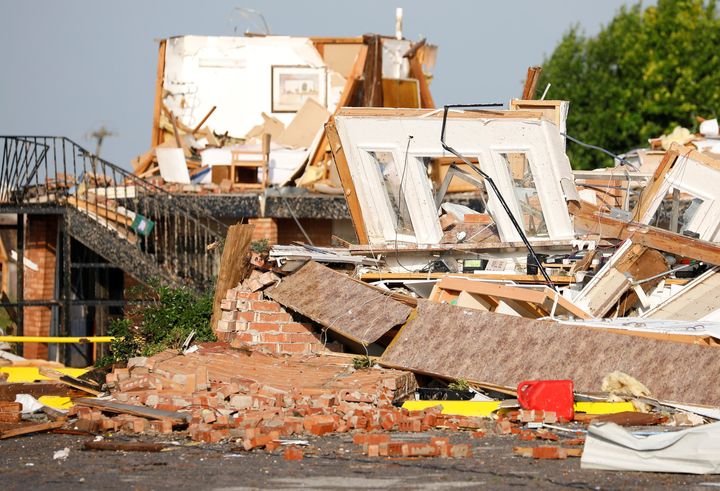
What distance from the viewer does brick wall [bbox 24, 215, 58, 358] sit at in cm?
2180

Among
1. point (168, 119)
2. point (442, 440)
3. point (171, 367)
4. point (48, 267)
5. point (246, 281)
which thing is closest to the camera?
point (442, 440)

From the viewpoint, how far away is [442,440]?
9.12m

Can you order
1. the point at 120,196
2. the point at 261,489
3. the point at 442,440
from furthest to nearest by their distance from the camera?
the point at 120,196 < the point at 442,440 < the point at 261,489

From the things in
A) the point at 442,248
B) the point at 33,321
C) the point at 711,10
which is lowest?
the point at 33,321

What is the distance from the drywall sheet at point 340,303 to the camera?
492 inches

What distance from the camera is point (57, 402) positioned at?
38.9ft

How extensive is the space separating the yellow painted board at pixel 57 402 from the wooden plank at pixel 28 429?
3.83 feet

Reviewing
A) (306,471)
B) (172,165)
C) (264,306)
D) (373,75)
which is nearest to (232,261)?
(264,306)

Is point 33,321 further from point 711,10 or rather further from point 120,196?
point 711,10

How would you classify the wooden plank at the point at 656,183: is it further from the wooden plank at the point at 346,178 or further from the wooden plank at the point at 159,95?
the wooden plank at the point at 159,95

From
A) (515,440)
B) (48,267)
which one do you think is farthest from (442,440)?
(48,267)

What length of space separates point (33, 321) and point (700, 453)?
1646 centimetres

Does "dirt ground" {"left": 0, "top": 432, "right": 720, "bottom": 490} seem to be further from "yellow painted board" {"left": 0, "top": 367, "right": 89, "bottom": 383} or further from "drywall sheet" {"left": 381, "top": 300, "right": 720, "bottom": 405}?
"yellow painted board" {"left": 0, "top": 367, "right": 89, "bottom": 383}

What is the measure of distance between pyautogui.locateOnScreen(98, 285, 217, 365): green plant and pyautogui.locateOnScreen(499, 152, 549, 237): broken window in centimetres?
361
